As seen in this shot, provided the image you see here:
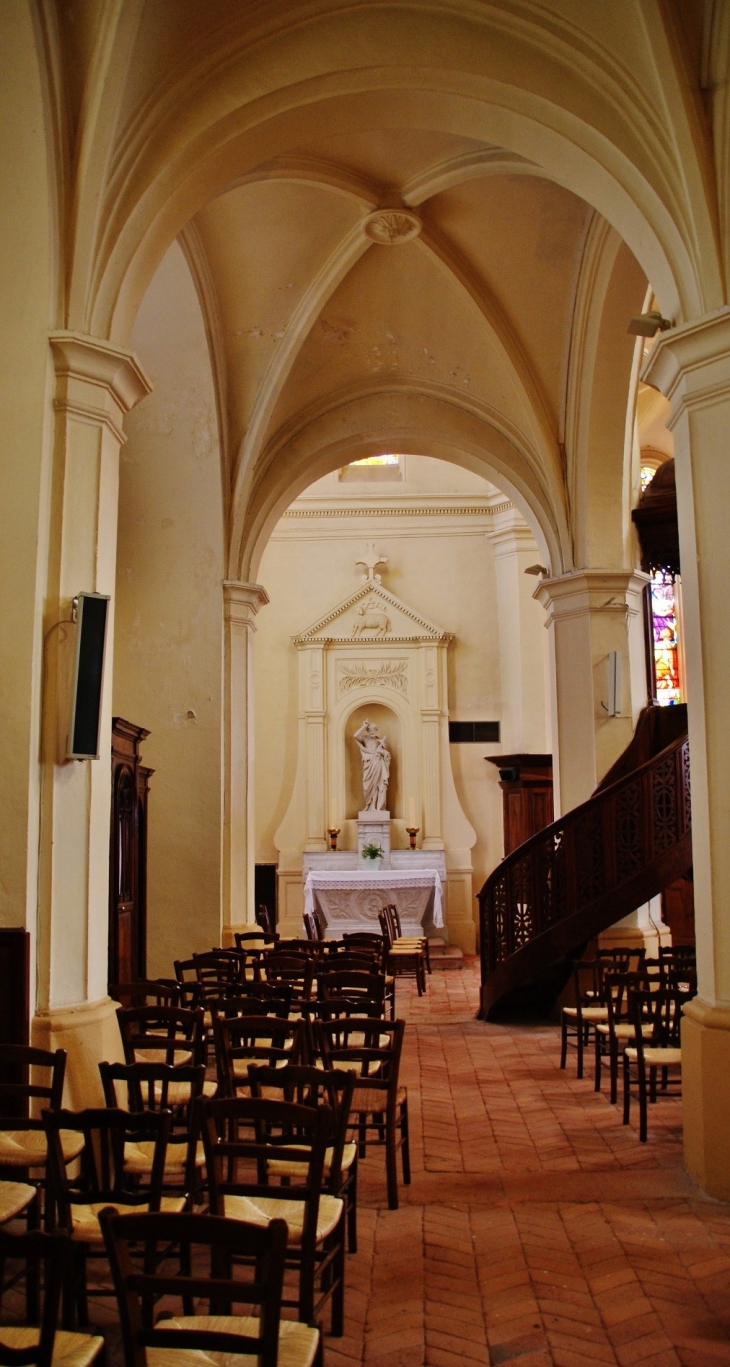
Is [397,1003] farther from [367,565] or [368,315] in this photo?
[367,565]

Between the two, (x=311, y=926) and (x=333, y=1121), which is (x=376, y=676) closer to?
(x=311, y=926)

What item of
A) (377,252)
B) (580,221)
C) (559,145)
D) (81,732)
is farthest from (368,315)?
(81,732)

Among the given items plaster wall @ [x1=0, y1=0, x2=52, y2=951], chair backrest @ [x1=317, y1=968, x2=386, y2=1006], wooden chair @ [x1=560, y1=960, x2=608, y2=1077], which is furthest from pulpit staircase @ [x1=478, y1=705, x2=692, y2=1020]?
plaster wall @ [x1=0, y1=0, x2=52, y2=951]

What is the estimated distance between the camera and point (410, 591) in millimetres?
18719

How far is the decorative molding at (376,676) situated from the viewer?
60.0ft

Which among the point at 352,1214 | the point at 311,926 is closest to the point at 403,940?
the point at 311,926

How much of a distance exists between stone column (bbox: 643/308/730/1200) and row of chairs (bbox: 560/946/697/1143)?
60 centimetres

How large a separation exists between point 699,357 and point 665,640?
1059 centimetres

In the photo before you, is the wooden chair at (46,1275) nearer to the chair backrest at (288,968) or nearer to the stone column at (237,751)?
the chair backrest at (288,968)

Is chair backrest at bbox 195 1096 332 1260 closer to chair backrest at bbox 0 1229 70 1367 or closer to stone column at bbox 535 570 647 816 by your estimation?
chair backrest at bbox 0 1229 70 1367

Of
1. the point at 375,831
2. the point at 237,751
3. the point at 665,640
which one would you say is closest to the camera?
the point at 237,751

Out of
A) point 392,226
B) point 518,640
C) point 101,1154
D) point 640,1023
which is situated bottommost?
point 101,1154

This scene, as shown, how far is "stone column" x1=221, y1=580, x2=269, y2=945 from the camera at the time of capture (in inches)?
451

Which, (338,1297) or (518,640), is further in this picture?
(518,640)
